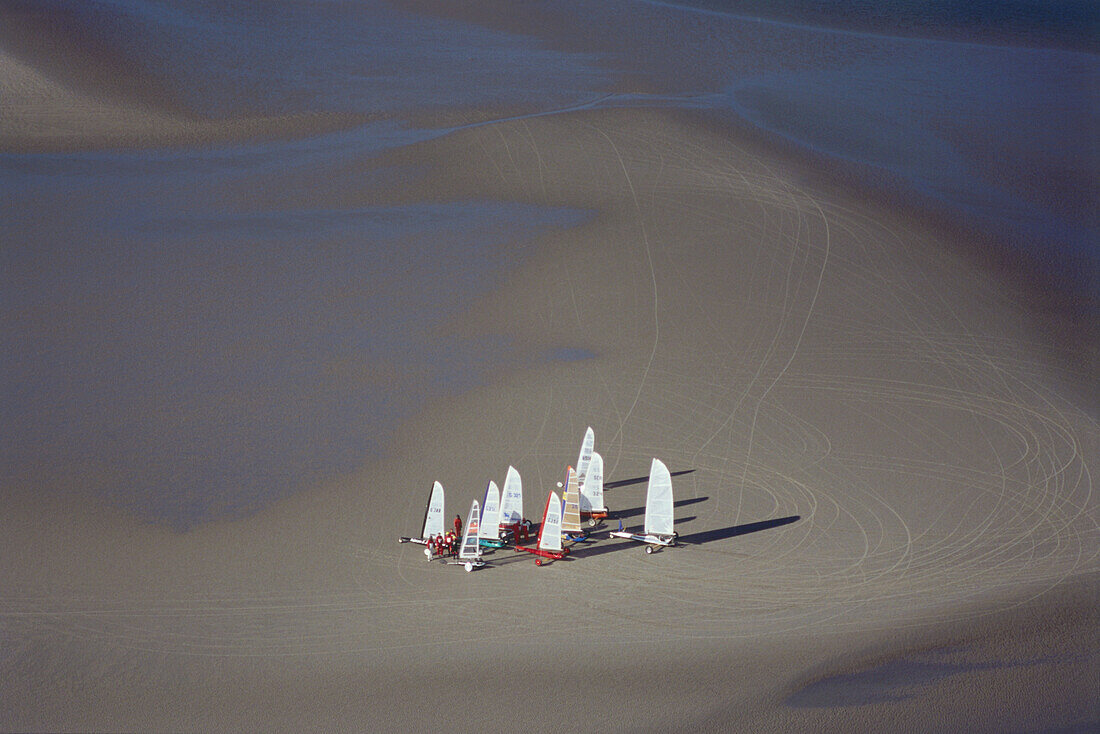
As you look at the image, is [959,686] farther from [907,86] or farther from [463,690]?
[907,86]

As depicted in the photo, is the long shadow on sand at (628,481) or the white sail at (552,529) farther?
the long shadow on sand at (628,481)

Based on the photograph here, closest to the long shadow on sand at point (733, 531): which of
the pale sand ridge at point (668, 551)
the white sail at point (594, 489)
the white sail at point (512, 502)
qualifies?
the pale sand ridge at point (668, 551)

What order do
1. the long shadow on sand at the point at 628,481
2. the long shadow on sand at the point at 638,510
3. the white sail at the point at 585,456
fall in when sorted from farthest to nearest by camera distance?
the long shadow on sand at the point at 628,481 → the white sail at the point at 585,456 → the long shadow on sand at the point at 638,510

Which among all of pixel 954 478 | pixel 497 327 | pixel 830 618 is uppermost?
pixel 497 327

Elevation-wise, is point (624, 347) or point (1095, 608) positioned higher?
point (624, 347)

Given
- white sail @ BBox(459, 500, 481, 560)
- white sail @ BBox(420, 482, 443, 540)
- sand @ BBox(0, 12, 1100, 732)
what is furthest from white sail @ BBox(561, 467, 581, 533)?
white sail @ BBox(420, 482, 443, 540)

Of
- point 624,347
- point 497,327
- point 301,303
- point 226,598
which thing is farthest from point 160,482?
point 624,347

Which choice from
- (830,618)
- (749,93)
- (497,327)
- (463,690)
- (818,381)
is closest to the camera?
(463,690)

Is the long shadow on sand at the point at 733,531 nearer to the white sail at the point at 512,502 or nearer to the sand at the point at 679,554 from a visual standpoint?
the sand at the point at 679,554
